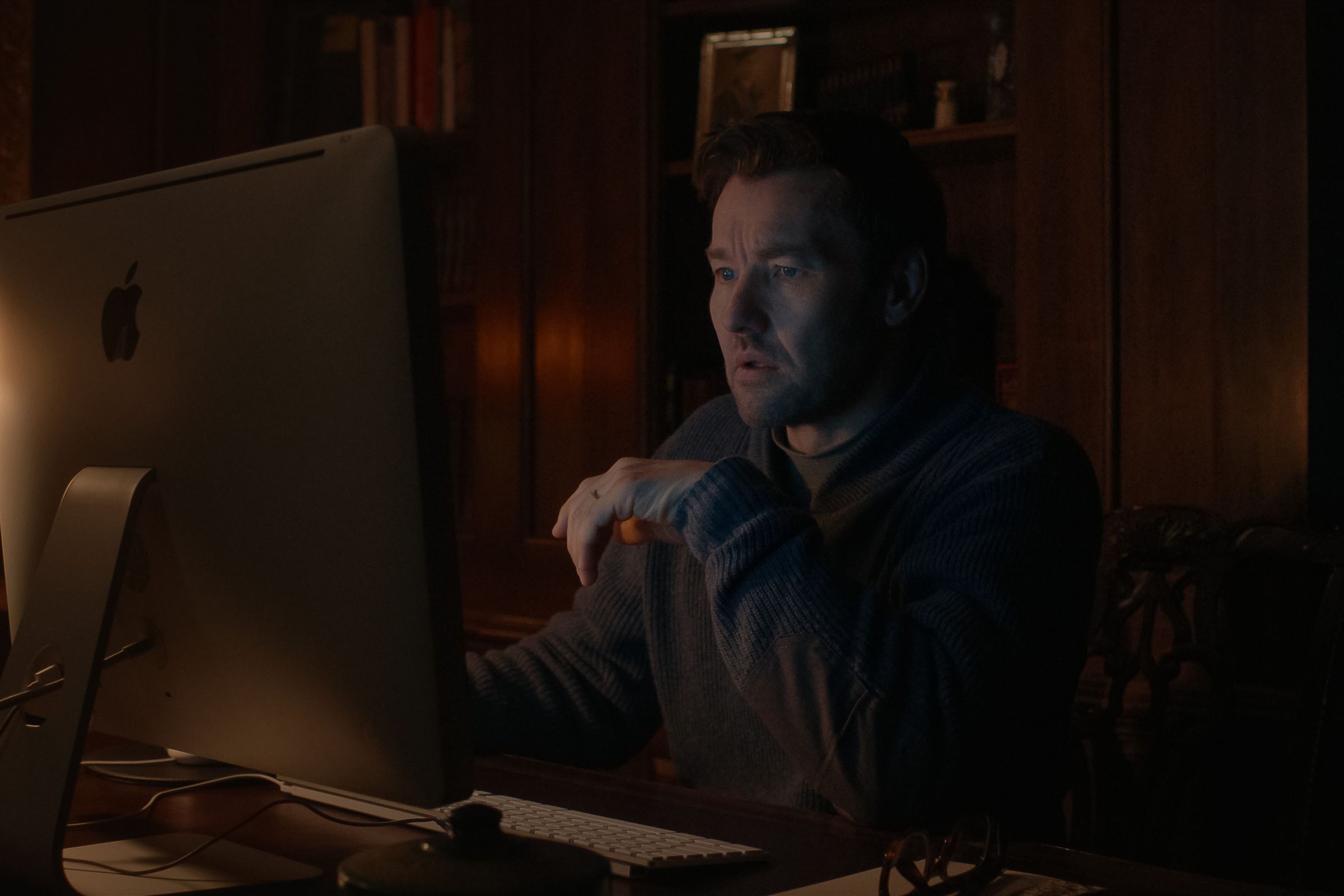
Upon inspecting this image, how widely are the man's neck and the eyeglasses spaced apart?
A: 0.71 metres

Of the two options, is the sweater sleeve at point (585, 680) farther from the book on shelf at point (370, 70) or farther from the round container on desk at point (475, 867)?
the book on shelf at point (370, 70)

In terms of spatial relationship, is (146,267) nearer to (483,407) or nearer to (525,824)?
(525,824)

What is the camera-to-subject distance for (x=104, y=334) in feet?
2.74

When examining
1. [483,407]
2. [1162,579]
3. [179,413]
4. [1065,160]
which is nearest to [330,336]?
[179,413]

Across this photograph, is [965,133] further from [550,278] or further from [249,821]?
[249,821]

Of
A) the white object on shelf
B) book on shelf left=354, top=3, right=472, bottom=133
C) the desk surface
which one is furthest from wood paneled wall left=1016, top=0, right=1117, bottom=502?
book on shelf left=354, top=3, right=472, bottom=133

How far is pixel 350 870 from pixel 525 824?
1.23 feet

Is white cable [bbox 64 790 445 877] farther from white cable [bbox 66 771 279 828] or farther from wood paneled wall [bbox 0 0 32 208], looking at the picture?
wood paneled wall [bbox 0 0 32 208]

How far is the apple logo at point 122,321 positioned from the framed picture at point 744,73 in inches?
67.9

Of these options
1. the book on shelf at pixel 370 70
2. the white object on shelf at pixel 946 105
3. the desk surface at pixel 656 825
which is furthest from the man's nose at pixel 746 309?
the book on shelf at pixel 370 70

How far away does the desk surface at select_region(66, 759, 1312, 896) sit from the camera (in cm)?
86

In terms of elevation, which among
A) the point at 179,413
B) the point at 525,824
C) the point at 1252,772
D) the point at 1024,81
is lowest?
the point at 1252,772

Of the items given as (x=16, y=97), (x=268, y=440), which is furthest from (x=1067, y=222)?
(x=16, y=97)

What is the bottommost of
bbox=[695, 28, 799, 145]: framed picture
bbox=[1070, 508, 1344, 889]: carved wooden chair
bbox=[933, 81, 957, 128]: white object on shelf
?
bbox=[1070, 508, 1344, 889]: carved wooden chair
